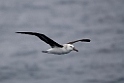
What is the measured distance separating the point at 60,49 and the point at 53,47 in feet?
1.41

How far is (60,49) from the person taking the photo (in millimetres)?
20203

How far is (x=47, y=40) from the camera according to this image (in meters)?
20.3

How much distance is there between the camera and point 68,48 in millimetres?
→ 20344

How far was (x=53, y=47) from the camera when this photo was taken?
67.1ft

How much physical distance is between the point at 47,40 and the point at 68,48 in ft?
3.53

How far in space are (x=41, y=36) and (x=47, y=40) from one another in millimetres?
487

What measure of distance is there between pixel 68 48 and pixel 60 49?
1.35 feet

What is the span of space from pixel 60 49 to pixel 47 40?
766 millimetres

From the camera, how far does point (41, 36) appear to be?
65.5 feet

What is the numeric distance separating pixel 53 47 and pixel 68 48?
0.73 m
